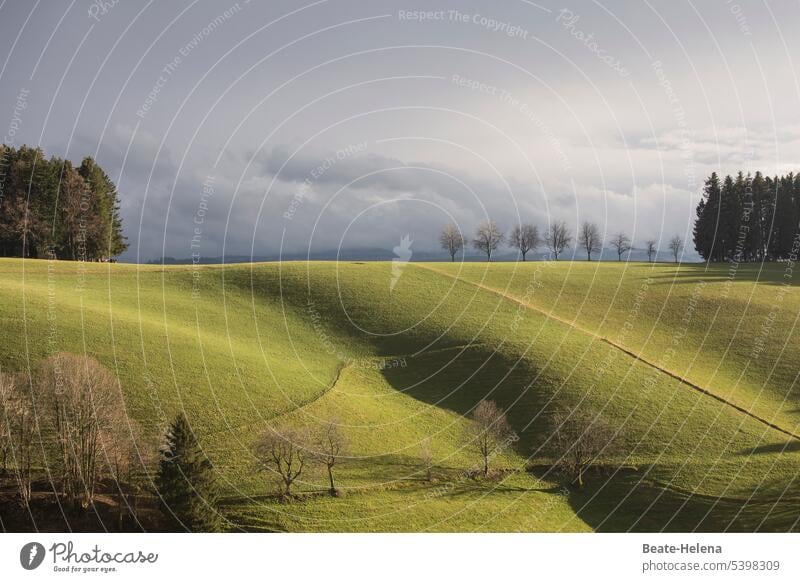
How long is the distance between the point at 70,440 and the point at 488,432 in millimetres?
24580

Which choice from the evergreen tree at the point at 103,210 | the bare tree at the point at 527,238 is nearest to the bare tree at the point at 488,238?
the bare tree at the point at 527,238

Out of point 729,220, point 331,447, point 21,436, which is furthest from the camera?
point 729,220

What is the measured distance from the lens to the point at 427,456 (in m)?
36.9

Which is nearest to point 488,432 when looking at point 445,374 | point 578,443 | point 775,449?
point 578,443

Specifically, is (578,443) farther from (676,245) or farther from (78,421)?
(676,245)

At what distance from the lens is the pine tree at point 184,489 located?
26.0 metres

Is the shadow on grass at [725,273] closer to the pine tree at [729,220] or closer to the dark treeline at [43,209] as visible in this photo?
the pine tree at [729,220]

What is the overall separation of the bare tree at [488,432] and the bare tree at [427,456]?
2.98 metres

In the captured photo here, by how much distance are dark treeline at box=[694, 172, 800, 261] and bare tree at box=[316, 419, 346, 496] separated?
89865mm

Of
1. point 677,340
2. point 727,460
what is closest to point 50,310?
point 727,460

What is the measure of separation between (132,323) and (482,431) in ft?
102

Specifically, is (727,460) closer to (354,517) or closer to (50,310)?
(354,517)

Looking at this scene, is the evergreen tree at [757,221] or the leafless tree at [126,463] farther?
the evergreen tree at [757,221]

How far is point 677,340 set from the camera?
189ft
